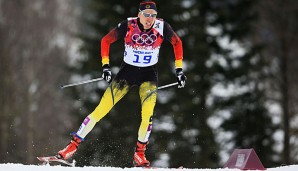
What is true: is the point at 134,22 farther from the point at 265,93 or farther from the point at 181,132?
the point at 265,93

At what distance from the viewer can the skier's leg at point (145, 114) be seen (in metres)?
11.7

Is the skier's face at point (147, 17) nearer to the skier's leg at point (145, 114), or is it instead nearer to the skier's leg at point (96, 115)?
the skier's leg at point (145, 114)

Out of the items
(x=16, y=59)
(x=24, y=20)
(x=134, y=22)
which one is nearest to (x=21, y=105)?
(x=16, y=59)

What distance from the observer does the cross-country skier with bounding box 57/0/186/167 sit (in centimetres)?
1159

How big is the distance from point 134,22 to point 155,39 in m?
0.41

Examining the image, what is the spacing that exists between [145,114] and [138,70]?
0.68 metres

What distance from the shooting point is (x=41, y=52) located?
4238 centimetres

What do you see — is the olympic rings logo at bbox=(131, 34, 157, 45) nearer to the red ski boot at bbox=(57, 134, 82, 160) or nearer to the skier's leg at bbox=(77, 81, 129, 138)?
the skier's leg at bbox=(77, 81, 129, 138)

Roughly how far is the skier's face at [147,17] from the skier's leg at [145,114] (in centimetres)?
91

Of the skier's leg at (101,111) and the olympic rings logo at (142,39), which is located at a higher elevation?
the olympic rings logo at (142,39)

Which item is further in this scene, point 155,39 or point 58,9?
point 58,9

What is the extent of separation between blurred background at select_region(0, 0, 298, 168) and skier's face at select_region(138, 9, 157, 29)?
33.2 ft

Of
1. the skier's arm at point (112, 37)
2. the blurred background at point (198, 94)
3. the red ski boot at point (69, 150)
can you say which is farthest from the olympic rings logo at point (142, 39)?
the blurred background at point (198, 94)

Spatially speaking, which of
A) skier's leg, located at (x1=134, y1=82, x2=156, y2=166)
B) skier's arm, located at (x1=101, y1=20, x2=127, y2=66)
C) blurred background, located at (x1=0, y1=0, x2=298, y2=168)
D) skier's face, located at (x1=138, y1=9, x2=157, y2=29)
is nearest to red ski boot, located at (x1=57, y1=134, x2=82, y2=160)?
skier's leg, located at (x1=134, y1=82, x2=156, y2=166)
